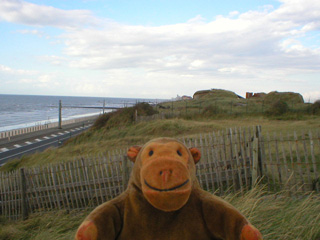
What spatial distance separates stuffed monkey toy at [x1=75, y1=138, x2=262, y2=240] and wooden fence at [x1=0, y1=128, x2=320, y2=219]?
10.5ft

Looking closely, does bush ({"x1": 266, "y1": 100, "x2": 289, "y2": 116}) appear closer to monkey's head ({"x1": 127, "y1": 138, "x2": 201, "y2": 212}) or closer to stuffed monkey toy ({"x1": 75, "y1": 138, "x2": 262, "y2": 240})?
stuffed monkey toy ({"x1": 75, "y1": 138, "x2": 262, "y2": 240})

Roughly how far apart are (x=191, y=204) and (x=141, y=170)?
411 mm

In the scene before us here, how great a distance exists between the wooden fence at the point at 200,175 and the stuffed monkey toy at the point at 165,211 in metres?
3.19

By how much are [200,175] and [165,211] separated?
153 inches

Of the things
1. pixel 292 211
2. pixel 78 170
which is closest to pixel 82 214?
pixel 78 170

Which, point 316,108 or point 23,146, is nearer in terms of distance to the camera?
point 316,108

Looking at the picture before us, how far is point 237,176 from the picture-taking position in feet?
18.2

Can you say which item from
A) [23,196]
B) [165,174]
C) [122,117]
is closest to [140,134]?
[122,117]

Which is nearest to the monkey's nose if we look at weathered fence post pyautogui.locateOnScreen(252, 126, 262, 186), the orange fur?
the orange fur

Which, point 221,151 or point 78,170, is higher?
point 221,151

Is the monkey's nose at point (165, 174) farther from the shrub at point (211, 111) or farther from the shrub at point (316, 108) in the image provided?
the shrub at point (316, 108)

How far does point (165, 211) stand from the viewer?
181 centimetres

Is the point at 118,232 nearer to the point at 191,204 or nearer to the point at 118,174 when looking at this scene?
the point at 191,204

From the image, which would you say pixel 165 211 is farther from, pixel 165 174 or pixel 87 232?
pixel 87 232
